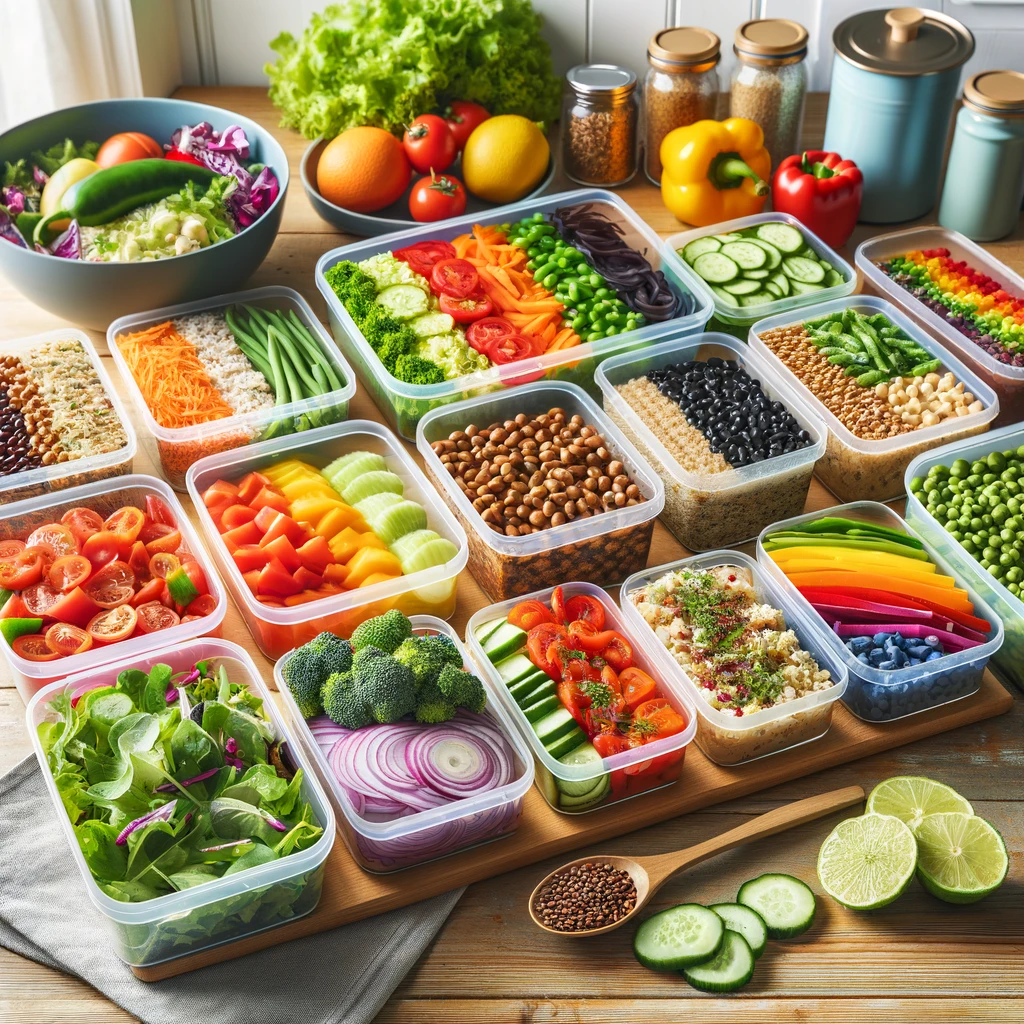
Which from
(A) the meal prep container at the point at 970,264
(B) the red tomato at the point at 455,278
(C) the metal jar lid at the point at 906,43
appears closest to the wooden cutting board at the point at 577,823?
(A) the meal prep container at the point at 970,264

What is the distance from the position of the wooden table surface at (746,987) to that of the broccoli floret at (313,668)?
1.29 feet

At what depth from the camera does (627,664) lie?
6.81 feet

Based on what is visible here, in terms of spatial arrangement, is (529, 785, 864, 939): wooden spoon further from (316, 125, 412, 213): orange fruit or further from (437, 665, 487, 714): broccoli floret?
(316, 125, 412, 213): orange fruit

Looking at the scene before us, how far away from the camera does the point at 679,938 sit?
1.77 m

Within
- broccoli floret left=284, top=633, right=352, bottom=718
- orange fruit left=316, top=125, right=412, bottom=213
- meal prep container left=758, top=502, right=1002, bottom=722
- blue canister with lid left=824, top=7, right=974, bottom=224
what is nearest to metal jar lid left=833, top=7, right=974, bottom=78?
blue canister with lid left=824, top=7, right=974, bottom=224

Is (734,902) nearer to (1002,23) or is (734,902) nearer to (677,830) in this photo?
(677,830)

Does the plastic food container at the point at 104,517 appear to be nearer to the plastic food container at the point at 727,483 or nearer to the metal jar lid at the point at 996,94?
the plastic food container at the point at 727,483

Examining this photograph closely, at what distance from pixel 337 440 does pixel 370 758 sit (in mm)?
847

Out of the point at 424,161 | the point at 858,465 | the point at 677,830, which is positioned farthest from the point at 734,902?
the point at 424,161

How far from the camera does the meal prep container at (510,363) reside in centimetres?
256

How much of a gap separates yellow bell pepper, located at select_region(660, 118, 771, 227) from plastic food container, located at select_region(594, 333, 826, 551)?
0.68 m

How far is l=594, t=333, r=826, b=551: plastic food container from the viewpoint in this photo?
2.36 meters

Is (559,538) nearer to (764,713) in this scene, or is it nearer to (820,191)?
(764,713)

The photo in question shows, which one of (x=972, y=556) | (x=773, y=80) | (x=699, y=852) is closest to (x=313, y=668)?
(x=699, y=852)
